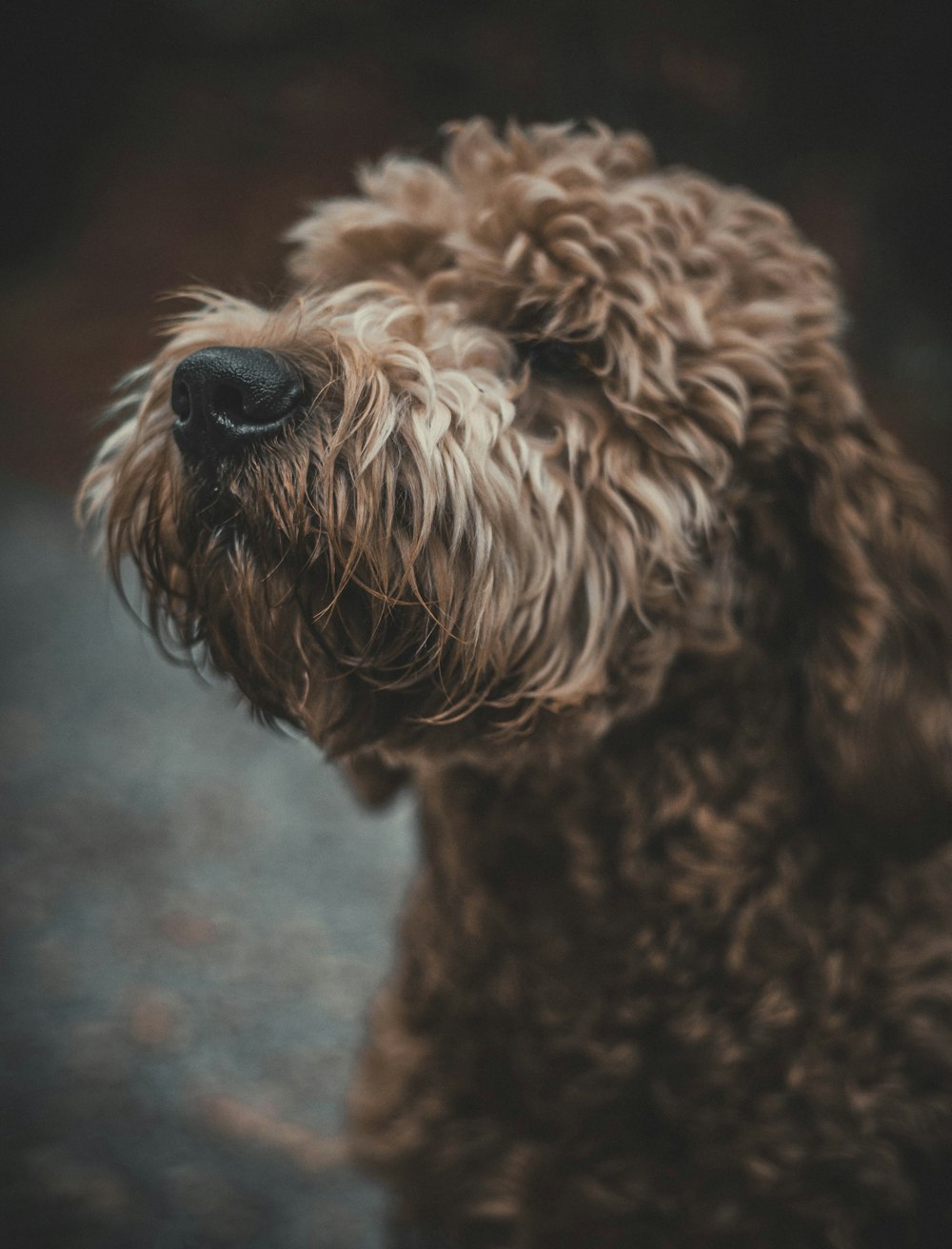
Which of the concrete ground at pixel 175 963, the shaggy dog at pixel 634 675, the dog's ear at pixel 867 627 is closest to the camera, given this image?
the shaggy dog at pixel 634 675

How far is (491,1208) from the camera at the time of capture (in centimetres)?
176

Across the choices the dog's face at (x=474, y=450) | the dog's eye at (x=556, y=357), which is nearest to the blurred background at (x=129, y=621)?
the dog's face at (x=474, y=450)

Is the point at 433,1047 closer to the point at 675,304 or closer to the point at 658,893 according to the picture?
the point at 658,893

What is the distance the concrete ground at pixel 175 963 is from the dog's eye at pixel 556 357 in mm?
776

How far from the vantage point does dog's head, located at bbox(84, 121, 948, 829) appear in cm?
135

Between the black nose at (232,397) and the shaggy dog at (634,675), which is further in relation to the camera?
the shaggy dog at (634,675)

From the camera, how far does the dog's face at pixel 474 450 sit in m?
1.33

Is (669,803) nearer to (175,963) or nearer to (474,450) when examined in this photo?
(474,450)

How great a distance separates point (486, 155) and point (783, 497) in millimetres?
812

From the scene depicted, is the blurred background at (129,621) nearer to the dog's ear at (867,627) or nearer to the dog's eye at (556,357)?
the dog's eye at (556,357)

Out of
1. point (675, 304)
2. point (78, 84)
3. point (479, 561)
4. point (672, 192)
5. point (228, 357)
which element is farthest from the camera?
point (78, 84)

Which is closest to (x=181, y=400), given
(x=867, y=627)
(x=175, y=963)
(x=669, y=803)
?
(x=669, y=803)

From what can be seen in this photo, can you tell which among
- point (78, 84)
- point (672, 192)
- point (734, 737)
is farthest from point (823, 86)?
point (78, 84)

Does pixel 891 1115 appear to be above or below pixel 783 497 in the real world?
below
